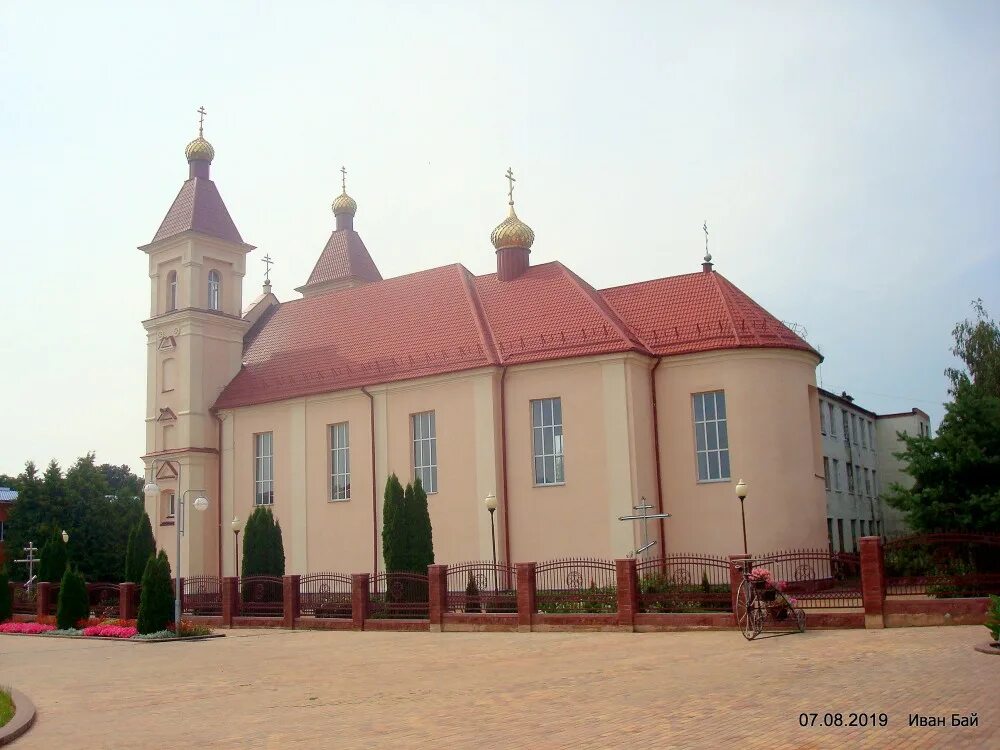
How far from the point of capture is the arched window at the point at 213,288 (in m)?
36.6

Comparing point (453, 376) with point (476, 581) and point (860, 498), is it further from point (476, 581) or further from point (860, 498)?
point (860, 498)

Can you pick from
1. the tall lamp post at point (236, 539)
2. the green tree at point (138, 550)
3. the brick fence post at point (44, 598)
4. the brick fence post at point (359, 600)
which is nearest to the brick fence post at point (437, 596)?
the brick fence post at point (359, 600)

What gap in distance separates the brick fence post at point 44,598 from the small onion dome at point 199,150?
16.4 m

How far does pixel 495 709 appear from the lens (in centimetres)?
1091

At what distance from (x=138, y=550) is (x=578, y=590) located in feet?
54.7

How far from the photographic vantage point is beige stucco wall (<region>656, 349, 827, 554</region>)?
26234mm

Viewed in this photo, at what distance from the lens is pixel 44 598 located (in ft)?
102

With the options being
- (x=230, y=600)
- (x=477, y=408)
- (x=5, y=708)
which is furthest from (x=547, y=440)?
(x=5, y=708)

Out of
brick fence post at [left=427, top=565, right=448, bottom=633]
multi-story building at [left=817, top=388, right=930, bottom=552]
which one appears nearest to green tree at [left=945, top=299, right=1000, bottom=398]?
multi-story building at [left=817, top=388, right=930, bottom=552]

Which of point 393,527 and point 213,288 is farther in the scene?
point 213,288

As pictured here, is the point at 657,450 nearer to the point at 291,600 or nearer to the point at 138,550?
the point at 291,600

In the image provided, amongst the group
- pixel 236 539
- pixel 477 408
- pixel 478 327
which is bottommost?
pixel 236 539

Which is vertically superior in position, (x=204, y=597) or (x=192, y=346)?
(x=192, y=346)

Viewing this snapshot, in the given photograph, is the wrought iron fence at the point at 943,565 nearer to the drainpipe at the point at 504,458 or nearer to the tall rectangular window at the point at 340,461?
the drainpipe at the point at 504,458
